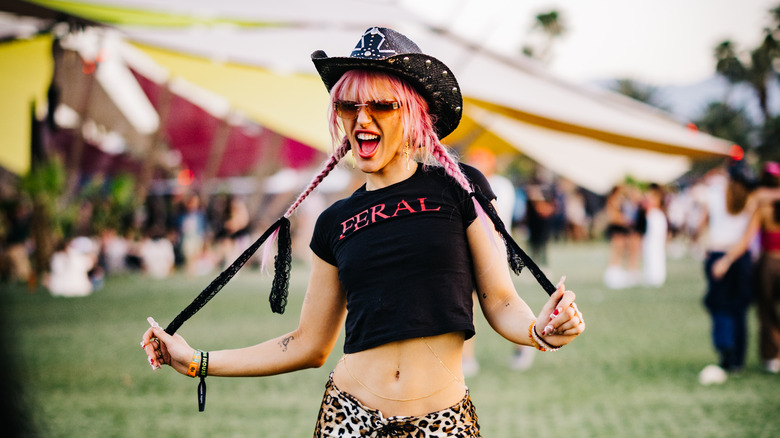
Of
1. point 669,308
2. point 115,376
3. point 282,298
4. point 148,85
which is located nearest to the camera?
point 282,298

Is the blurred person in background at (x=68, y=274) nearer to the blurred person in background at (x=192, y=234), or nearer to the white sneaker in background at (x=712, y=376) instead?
the blurred person in background at (x=192, y=234)

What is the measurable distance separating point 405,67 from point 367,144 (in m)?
0.26

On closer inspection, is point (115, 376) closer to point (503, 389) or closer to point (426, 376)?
point (503, 389)

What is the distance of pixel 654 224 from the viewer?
1620 centimetres

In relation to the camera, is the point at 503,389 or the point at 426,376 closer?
the point at 426,376

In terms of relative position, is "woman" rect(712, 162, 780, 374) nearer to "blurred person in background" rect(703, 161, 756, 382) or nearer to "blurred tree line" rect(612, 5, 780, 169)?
Answer: "blurred person in background" rect(703, 161, 756, 382)

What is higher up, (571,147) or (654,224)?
(571,147)

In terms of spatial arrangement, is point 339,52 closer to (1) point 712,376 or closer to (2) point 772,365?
(1) point 712,376

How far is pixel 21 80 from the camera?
49.8ft

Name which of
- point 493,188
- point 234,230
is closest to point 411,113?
point 493,188

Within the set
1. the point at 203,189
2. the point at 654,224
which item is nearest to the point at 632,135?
the point at 654,224

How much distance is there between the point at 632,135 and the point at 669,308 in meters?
2.69

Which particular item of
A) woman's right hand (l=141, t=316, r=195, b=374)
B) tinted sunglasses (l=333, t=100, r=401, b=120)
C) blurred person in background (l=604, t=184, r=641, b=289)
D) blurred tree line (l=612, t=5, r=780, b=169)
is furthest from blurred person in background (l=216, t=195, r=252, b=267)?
blurred tree line (l=612, t=5, r=780, b=169)

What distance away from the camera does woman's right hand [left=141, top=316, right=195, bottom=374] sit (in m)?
2.57
